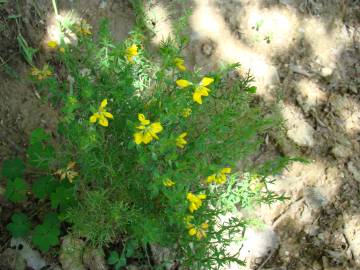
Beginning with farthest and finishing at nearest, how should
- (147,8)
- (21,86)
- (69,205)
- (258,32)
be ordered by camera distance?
1. (258,32)
2. (147,8)
3. (21,86)
4. (69,205)

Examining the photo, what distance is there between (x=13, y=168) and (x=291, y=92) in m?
2.47

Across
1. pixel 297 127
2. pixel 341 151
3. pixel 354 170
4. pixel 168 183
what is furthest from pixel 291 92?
pixel 168 183

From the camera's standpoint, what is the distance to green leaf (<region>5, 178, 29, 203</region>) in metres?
2.84

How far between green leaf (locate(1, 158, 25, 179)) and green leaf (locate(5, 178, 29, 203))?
0.30 feet

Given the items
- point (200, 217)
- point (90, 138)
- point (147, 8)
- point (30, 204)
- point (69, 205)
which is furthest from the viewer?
point (147, 8)

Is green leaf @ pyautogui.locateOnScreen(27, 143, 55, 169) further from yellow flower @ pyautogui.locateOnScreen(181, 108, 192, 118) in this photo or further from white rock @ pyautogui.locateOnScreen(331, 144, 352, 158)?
white rock @ pyautogui.locateOnScreen(331, 144, 352, 158)

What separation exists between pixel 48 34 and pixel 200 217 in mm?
1894

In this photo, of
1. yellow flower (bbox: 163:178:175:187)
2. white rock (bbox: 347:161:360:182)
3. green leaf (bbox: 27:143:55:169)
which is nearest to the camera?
yellow flower (bbox: 163:178:175:187)

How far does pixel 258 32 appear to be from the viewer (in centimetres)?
426

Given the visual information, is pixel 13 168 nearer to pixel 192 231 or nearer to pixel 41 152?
pixel 41 152

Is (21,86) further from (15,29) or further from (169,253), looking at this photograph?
(169,253)

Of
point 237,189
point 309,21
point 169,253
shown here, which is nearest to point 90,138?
point 237,189

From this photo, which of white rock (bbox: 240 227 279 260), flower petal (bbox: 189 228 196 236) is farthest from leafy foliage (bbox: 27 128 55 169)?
white rock (bbox: 240 227 279 260)

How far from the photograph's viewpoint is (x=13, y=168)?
297 cm
